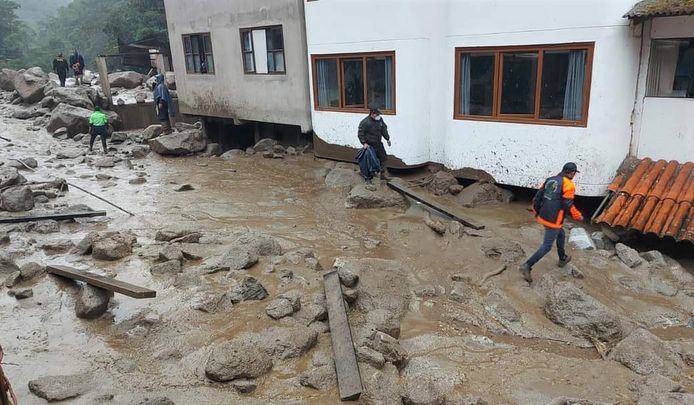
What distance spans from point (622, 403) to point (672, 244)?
17.0 ft

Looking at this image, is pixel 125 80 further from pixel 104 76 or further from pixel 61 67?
pixel 104 76

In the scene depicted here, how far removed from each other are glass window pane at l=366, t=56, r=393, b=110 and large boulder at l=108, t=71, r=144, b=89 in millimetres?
21569

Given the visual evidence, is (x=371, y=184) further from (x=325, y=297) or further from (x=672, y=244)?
(x=672, y=244)

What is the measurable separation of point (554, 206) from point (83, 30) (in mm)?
69529

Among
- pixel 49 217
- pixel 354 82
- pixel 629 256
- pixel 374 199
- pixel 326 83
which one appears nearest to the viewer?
pixel 629 256

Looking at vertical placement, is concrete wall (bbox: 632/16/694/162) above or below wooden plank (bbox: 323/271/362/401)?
above

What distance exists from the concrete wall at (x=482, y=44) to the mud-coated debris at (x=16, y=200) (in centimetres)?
711

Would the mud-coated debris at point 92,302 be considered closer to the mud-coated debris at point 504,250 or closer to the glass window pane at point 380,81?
the mud-coated debris at point 504,250

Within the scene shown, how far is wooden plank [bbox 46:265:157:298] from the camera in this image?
19.8 feet

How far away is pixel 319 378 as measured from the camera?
5.00m

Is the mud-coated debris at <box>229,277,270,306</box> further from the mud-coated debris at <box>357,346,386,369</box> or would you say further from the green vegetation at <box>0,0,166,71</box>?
the green vegetation at <box>0,0,166,71</box>

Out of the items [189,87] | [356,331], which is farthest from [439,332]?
[189,87]

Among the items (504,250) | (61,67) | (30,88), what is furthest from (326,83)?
(30,88)

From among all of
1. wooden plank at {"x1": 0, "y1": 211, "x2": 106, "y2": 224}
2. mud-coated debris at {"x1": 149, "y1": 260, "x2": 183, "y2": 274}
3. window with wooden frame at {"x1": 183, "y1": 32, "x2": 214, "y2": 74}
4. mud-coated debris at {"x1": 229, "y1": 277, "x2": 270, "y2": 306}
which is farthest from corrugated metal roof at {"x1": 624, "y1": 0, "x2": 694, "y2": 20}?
window with wooden frame at {"x1": 183, "y1": 32, "x2": 214, "y2": 74}
